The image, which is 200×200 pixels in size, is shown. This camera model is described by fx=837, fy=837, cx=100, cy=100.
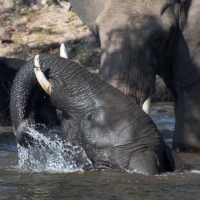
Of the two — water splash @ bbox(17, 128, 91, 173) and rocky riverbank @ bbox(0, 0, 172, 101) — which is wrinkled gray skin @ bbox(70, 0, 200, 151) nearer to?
water splash @ bbox(17, 128, 91, 173)

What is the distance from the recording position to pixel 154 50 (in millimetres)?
8125

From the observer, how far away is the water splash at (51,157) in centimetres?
685

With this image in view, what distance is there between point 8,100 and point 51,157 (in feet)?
Answer: 6.38

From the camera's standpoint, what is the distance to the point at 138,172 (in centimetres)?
648

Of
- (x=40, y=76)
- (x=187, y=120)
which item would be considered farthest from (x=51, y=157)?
(x=187, y=120)

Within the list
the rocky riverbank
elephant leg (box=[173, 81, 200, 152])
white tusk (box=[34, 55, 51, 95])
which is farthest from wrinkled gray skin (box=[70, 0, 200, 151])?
the rocky riverbank

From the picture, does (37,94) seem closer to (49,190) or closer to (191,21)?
(49,190)

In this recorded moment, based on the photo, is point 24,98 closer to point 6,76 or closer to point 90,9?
point 6,76

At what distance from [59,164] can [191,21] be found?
237cm

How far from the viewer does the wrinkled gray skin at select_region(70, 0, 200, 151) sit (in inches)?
305

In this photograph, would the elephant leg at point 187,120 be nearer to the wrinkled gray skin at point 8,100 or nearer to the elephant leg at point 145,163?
the wrinkled gray skin at point 8,100

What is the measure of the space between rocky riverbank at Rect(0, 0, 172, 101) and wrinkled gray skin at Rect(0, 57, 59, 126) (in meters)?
4.04

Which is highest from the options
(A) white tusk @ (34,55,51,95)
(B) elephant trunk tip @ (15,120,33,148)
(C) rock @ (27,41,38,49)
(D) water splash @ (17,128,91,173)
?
(C) rock @ (27,41,38,49)

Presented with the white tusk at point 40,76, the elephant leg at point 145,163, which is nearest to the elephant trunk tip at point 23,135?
the white tusk at point 40,76
